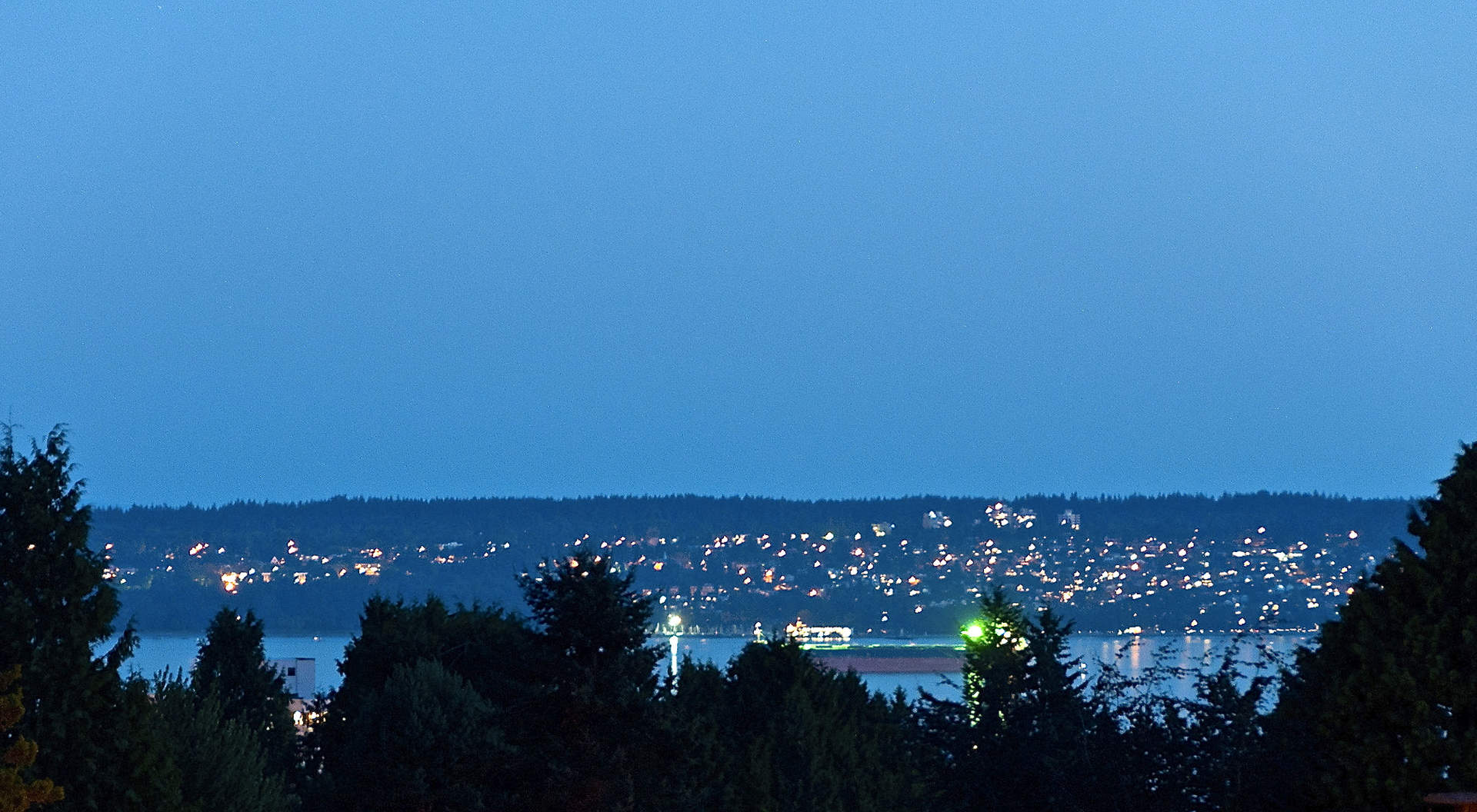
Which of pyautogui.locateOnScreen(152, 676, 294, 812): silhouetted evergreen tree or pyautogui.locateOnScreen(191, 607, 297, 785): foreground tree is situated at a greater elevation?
pyautogui.locateOnScreen(191, 607, 297, 785): foreground tree

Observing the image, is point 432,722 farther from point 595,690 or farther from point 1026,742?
point 1026,742

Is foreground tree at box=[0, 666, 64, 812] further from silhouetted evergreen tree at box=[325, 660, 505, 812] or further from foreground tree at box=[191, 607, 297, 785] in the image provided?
foreground tree at box=[191, 607, 297, 785]

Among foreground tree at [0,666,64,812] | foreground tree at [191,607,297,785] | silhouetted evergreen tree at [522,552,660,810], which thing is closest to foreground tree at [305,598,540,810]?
silhouetted evergreen tree at [522,552,660,810]

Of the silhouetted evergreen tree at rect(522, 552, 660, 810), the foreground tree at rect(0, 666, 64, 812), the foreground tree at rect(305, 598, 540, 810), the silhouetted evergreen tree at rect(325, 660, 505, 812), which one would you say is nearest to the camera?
the foreground tree at rect(0, 666, 64, 812)

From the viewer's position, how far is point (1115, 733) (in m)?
23.3

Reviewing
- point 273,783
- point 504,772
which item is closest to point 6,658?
point 504,772

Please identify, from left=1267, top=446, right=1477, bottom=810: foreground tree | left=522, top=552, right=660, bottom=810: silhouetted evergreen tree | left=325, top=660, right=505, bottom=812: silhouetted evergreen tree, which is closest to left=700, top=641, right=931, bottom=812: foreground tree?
left=325, top=660, right=505, bottom=812: silhouetted evergreen tree

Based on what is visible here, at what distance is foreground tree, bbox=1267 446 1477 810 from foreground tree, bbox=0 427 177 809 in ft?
40.7

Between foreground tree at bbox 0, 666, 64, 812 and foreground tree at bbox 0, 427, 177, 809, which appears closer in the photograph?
foreground tree at bbox 0, 666, 64, 812

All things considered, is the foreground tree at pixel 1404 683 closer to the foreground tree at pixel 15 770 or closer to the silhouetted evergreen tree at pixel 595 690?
the silhouetted evergreen tree at pixel 595 690

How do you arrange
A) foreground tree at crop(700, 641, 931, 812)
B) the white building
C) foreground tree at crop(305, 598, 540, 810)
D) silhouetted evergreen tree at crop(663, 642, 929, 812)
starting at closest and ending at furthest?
foreground tree at crop(305, 598, 540, 810) < silhouetted evergreen tree at crop(663, 642, 929, 812) < foreground tree at crop(700, 641, 931, 812) < the white building

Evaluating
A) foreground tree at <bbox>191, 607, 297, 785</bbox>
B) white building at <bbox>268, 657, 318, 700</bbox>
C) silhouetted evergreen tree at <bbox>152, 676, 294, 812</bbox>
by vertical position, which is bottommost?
silhouetted evergreen tree at <bbox>152, 676, 294, 812</bbox>

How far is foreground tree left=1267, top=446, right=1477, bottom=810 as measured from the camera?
17703 millimetres

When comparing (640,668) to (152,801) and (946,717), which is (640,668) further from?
(946,717)
